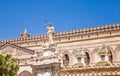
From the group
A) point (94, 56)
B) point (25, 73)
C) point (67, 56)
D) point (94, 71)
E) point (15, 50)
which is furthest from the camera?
point (15, 50)

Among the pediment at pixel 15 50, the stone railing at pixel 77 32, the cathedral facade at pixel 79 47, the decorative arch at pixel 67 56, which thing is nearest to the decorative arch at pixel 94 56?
the cathedral facade at pixel 79 47

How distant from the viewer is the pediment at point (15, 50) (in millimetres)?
38781

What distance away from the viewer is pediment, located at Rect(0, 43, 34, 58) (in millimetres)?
38781

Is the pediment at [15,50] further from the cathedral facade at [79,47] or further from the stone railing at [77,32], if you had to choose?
the stone railing at [77,32]

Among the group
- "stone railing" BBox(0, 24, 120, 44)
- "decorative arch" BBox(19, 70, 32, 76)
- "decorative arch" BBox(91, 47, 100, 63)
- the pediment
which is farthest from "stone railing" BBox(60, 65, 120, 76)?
the pediment

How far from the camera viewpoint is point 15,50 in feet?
130

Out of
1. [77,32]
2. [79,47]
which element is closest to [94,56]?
[79,47]

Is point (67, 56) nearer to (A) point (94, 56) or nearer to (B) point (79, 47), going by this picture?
(B) point (79, 47)

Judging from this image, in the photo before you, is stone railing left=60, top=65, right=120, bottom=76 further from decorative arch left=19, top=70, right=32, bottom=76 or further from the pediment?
the pediment

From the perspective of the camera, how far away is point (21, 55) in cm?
3919

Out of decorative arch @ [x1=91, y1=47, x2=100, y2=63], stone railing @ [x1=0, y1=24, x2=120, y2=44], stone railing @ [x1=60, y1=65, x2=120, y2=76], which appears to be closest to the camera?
stone railing @ [x1=60, y1=65, x2=120, y2=76]

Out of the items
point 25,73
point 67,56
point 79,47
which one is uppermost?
point 79,47

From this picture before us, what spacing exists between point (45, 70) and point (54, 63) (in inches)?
22.5

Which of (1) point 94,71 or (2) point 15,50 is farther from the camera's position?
(2) point 15,50
